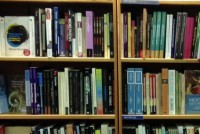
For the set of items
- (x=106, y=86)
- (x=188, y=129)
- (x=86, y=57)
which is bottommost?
(x=188, y=129)

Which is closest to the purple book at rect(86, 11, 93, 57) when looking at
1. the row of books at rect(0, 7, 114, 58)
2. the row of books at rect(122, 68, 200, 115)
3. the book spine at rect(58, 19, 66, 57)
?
the row of books at rect(0, 7, 114, 58)

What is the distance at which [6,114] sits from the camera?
65.6 inches

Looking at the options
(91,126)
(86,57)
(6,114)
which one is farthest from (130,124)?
(6,114)

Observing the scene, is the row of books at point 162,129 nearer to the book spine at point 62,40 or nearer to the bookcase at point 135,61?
the bookcase at point 135,61

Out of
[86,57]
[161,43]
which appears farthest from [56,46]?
[161,43]

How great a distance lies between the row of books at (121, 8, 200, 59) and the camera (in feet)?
5.22

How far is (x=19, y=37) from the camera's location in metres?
1.66

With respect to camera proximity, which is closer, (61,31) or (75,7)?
(61,31)

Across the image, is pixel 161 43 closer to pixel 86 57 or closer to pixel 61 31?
pixel 86 57

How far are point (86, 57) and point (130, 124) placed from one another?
0.58 meters

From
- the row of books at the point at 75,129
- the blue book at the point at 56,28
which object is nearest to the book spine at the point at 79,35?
the blue book at the point at 56,28

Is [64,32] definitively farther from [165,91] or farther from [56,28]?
[165,91]

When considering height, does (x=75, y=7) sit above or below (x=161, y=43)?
above

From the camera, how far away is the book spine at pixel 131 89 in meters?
1.61
